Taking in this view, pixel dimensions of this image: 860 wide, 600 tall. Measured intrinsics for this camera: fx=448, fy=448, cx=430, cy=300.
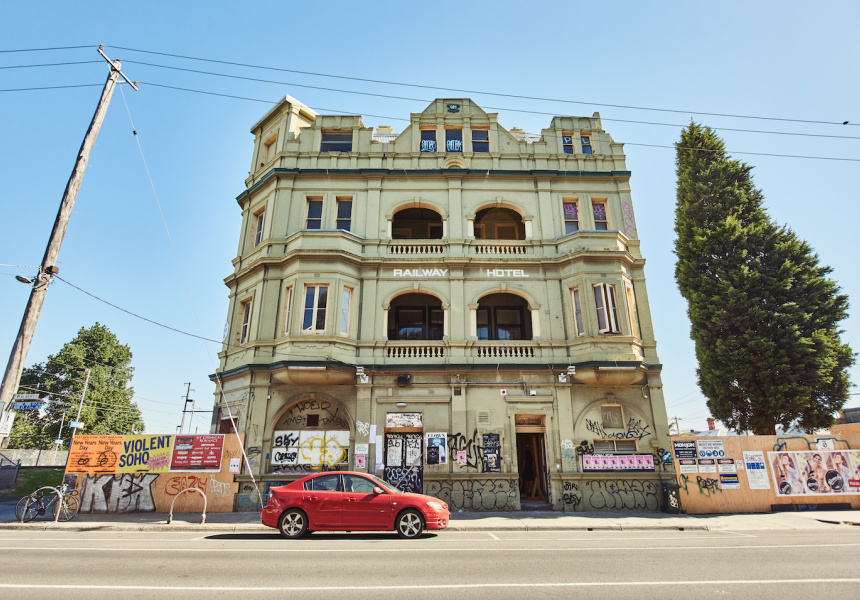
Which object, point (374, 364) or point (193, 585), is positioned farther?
point (374, 364)

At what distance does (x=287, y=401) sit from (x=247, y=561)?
34.1 ft

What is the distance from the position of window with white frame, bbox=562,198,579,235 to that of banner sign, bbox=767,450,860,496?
11918 mm

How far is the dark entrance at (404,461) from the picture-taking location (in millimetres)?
17125

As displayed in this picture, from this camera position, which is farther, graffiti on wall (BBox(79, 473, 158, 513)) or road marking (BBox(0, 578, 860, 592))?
graffiti on wall (BBox(79, 473, 158, 513))

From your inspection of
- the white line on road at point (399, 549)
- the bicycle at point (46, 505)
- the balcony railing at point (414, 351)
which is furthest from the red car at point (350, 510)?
the bicycle at point (46, 505)

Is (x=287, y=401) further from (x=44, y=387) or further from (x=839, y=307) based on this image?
(x=44, y=387)

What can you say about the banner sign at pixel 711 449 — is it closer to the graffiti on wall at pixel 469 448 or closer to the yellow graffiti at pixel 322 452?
the graffiti on wall at pixel 469 448

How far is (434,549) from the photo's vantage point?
8977mm

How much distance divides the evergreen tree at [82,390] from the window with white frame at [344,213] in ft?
110

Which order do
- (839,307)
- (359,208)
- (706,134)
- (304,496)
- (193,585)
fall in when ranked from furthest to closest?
1. (706,134)
2. (359,208)
3. (839,307)
4. (304,496)
5. (193,585)

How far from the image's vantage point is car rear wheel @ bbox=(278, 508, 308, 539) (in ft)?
35.2

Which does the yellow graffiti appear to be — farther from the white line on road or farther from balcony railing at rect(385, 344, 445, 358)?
the white line on road

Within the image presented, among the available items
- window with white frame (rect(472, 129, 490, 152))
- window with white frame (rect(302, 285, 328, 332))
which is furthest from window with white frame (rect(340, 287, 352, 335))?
window with white frame (rect(472, 129, 490, 152))

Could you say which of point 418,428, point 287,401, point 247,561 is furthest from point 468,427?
point 247,561
